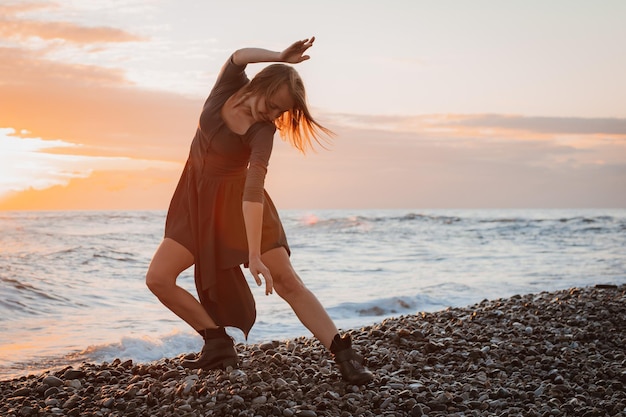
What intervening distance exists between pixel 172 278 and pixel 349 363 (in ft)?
4.47

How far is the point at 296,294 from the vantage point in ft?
15.7

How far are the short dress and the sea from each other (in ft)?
9.53

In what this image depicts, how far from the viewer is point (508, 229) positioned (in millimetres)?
38906

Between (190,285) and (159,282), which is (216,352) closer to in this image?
(159,282)

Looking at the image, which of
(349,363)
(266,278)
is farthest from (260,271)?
(349,363)

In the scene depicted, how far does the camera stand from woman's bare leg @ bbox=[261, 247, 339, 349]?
471cm

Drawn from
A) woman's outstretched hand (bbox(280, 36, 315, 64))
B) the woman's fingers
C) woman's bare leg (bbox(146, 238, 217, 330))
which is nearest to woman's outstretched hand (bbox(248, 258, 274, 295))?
the woman's fingers

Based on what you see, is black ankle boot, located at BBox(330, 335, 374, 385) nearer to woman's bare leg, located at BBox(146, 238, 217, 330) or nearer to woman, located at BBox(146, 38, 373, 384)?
woman, located at BBox(146, 38, 373, 384)

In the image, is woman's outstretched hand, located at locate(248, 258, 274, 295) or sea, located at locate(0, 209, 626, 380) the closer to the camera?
woman's outstretched hand, located at locate(248, 258, 274, 295)

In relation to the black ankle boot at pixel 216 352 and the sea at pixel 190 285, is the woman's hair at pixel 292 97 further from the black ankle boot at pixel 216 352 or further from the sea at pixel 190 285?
the sea at pixel 190 285

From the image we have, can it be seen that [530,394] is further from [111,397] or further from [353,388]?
[111,397]

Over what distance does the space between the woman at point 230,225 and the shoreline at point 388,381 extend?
0.30 m

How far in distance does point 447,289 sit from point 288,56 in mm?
9800

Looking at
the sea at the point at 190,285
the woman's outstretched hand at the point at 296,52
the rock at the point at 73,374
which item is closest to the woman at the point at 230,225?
the woman's outstretched hand at the point at 296,52
